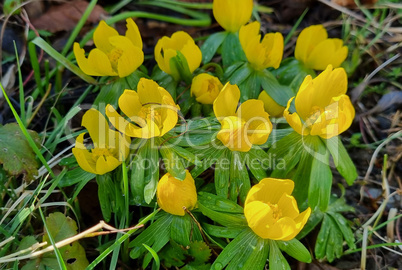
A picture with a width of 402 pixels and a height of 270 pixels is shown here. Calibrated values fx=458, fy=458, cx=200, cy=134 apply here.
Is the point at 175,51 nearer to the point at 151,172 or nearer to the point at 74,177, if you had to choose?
the point at 151,172

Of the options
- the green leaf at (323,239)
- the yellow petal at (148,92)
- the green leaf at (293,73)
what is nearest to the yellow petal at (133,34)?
the yellow petal at (148,92)

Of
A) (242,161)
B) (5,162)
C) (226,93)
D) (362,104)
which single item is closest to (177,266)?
(242,161)

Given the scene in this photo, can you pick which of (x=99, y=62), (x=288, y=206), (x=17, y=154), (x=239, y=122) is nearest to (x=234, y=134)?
(x=239, y=122)

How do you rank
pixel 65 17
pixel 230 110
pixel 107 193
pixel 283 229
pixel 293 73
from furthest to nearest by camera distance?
1. pixel 65 17
2. pixel 293 73
3. pixel 107 193
4. pixel 230 110
5. pixel 283 229

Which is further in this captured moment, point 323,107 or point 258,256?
point 323,107

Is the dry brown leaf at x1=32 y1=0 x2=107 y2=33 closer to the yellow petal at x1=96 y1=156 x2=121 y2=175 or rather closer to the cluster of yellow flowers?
the cluster of yellow flowers

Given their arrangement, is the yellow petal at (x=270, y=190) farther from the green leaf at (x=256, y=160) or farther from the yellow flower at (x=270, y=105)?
the yellow flower at (x=270, y=105)
